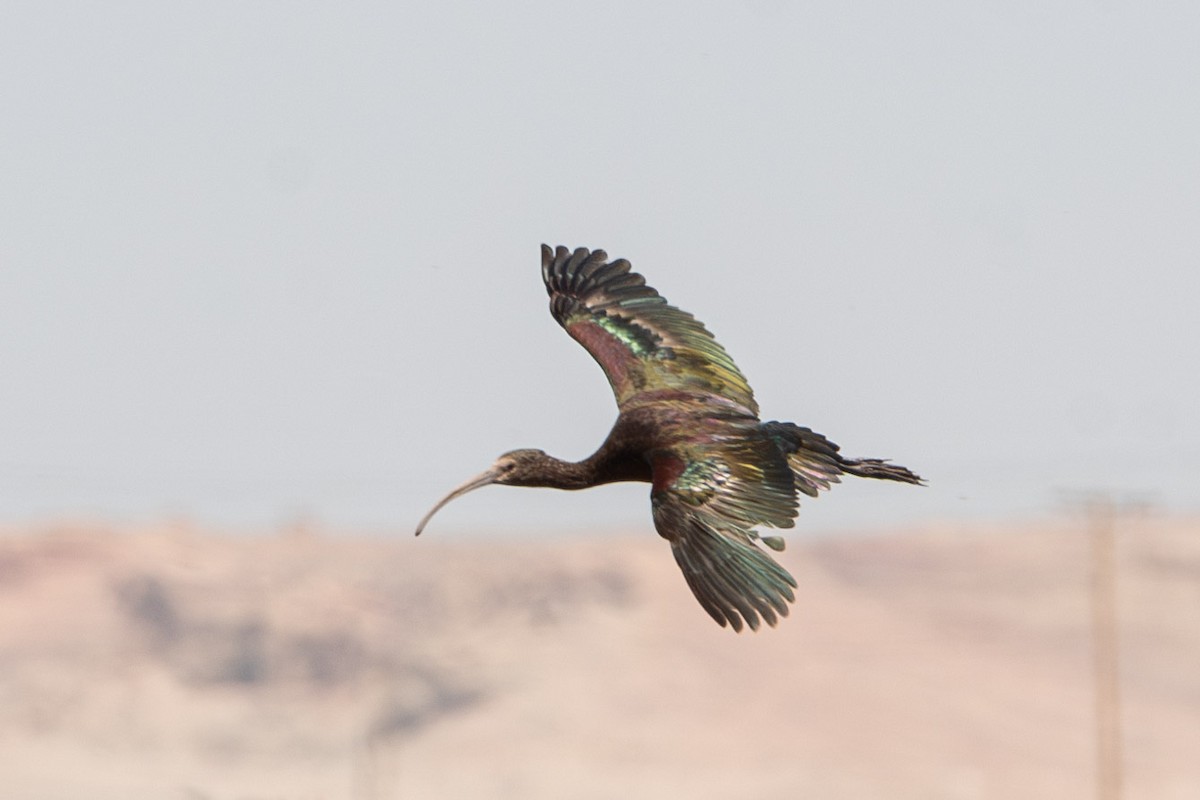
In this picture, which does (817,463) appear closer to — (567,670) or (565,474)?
(565,474)

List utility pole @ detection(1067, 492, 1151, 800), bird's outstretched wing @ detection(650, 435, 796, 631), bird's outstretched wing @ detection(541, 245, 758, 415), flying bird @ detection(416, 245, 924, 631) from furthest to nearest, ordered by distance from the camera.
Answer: utility pole @ detection(1067, 492, 1151, 800) → bird's outstretched wing @ detection(541, 245, 758, 415) → flying bird @ detection(416, 245, 924, 631) → bird's outstretched wing @ detection(650, 435, 796, 631)

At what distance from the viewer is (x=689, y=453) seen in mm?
19062

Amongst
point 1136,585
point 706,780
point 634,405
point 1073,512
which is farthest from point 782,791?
point 634,405

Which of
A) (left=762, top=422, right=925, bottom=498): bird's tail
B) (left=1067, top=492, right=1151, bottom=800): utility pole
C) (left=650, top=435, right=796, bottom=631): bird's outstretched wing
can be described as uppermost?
(left=1067, top=492, right=1151, bottom=800): utility pole

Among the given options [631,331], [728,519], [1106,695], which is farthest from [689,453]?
[1106,695]

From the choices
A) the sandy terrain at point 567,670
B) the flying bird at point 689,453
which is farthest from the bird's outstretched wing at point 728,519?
the sandy terrain at point 567,670

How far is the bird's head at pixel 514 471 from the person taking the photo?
20078 millimetres

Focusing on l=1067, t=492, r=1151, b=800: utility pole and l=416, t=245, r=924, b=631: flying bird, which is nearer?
l=416, t=245, r=924, b=631: flying bird

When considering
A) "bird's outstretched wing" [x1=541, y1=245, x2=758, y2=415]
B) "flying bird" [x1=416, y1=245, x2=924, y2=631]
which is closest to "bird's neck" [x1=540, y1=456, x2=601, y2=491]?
"flying bird" [x1=416, y1=245, x2=924, y2=631]

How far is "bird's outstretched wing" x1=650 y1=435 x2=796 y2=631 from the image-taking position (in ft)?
55.5

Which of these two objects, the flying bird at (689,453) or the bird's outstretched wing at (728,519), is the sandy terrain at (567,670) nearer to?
the flying bird at (689,453)

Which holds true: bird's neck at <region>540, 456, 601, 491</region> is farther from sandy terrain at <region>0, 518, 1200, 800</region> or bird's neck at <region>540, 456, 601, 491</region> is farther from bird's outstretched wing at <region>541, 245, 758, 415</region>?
sandy terrain at <region>0, 518, 1200, 800</region>

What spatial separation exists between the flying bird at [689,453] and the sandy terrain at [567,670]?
83.3 meters

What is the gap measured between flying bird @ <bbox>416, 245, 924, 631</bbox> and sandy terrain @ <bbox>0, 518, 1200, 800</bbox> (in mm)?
83308
